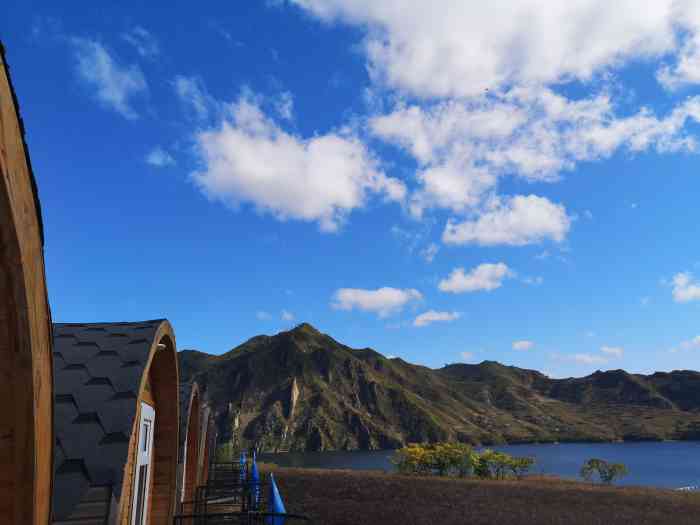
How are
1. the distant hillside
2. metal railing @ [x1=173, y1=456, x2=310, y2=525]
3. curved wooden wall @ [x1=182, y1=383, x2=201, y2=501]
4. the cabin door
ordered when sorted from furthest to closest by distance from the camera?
the distant hillside < curved wooden wall @ [x1=182, y1=383, x2=201, y2=501] < metal railing @ [x1=173, y1=456, x2=310, y2=525] < the cabin door

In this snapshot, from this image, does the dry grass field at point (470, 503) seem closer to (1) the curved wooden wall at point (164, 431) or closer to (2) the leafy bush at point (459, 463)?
(2) the leafy bush at point (459, 463)

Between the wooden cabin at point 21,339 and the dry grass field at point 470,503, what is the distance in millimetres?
15890

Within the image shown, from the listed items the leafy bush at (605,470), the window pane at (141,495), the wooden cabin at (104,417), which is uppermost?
the wooden cabin at (104,417)

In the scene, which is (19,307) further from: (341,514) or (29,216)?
(341,514)

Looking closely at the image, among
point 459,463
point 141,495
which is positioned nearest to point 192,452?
point 141,495

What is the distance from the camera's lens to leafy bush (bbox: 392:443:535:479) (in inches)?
1411

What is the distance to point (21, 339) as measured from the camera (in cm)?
188

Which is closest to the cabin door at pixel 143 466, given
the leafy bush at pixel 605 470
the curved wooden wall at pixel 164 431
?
the curved wooden wall at pixel 164 431

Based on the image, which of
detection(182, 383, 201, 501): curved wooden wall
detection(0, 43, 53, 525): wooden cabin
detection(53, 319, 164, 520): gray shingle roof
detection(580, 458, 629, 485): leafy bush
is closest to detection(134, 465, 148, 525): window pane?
detection(53, 319, 164, 520): gray shingle roof

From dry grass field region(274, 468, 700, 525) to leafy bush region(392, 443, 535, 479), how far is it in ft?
18.2

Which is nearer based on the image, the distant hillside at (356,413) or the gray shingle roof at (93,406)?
the gray shingle roof at (93,406)

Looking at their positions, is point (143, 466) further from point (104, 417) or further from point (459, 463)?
point (459, 463)

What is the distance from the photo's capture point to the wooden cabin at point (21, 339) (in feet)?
5.35

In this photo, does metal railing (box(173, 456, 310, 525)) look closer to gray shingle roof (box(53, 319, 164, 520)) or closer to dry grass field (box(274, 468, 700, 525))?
dry grass field (box(274, 468, 700, 525))
